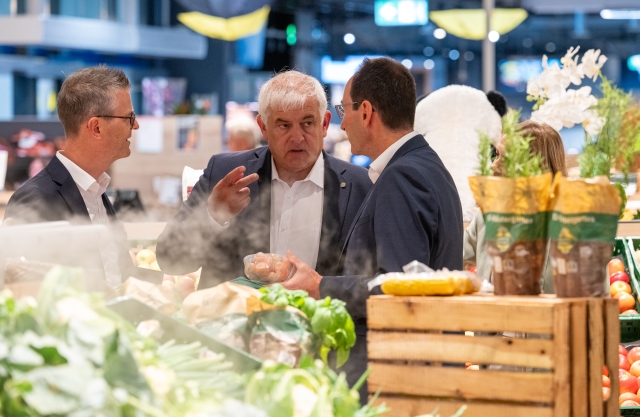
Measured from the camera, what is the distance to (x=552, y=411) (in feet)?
5.87

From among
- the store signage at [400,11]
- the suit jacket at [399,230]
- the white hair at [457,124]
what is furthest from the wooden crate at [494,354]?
the store signage at [400,11]

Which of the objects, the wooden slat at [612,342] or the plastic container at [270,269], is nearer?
the wooden slat at [612,342]

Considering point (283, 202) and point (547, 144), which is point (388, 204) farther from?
point (547, 144)

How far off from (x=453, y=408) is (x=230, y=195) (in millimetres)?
1108

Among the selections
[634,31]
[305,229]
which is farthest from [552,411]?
[634,31]

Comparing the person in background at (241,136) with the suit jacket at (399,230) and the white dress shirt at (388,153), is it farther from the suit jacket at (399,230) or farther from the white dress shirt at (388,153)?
the suit jacket at (399,230)

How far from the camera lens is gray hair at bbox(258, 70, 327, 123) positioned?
2.93 metres

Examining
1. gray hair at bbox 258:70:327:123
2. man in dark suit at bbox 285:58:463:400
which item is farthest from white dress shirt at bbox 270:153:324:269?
man in dark suit at bbox 285:58:463:400

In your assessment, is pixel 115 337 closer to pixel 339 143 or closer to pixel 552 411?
pixel 552 411

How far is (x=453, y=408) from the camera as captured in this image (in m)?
1.86

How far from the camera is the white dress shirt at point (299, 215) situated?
297cm

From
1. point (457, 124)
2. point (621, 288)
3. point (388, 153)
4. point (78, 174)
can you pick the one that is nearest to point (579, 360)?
point (388, 153)

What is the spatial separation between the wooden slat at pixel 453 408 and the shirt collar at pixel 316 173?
4.05ft

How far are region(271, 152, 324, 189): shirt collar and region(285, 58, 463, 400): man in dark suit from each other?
31 cm
